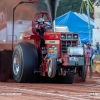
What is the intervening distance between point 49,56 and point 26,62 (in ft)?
2.41

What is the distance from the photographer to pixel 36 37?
15.1m

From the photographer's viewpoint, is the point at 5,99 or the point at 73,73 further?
the point at 73,73

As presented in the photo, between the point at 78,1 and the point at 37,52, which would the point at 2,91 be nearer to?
the point at 37,52

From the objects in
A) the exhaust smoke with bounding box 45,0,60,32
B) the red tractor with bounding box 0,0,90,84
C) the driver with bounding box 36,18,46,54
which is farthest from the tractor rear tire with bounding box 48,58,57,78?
the exhaust smoke with bounding box 45,0,60,32

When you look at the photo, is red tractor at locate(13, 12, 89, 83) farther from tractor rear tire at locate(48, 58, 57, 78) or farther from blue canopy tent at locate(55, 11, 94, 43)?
blue canopy tent at locate(55, 11, 94, 43)

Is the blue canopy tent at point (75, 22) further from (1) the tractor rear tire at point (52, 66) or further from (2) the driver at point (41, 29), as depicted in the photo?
(1) the tractor rear tire at point (52, 66)

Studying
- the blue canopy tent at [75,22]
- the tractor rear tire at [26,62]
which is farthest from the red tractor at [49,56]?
the blue canopy tent at [75,22]

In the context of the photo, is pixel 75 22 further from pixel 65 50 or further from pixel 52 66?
pixel 52 66

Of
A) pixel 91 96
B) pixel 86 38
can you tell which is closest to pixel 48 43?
pixel 91 96

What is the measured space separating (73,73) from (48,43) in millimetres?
1210

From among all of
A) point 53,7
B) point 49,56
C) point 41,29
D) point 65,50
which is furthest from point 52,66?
point 53,7

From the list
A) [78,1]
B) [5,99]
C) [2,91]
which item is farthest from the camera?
[78,1]

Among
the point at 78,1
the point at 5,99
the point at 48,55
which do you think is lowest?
the point at 5,99

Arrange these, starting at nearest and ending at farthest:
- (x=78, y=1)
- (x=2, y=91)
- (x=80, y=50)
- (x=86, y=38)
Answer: (x=2, y=91)
(x=80, y=50)
(x=86, y=38)
(x=78, y=1)
